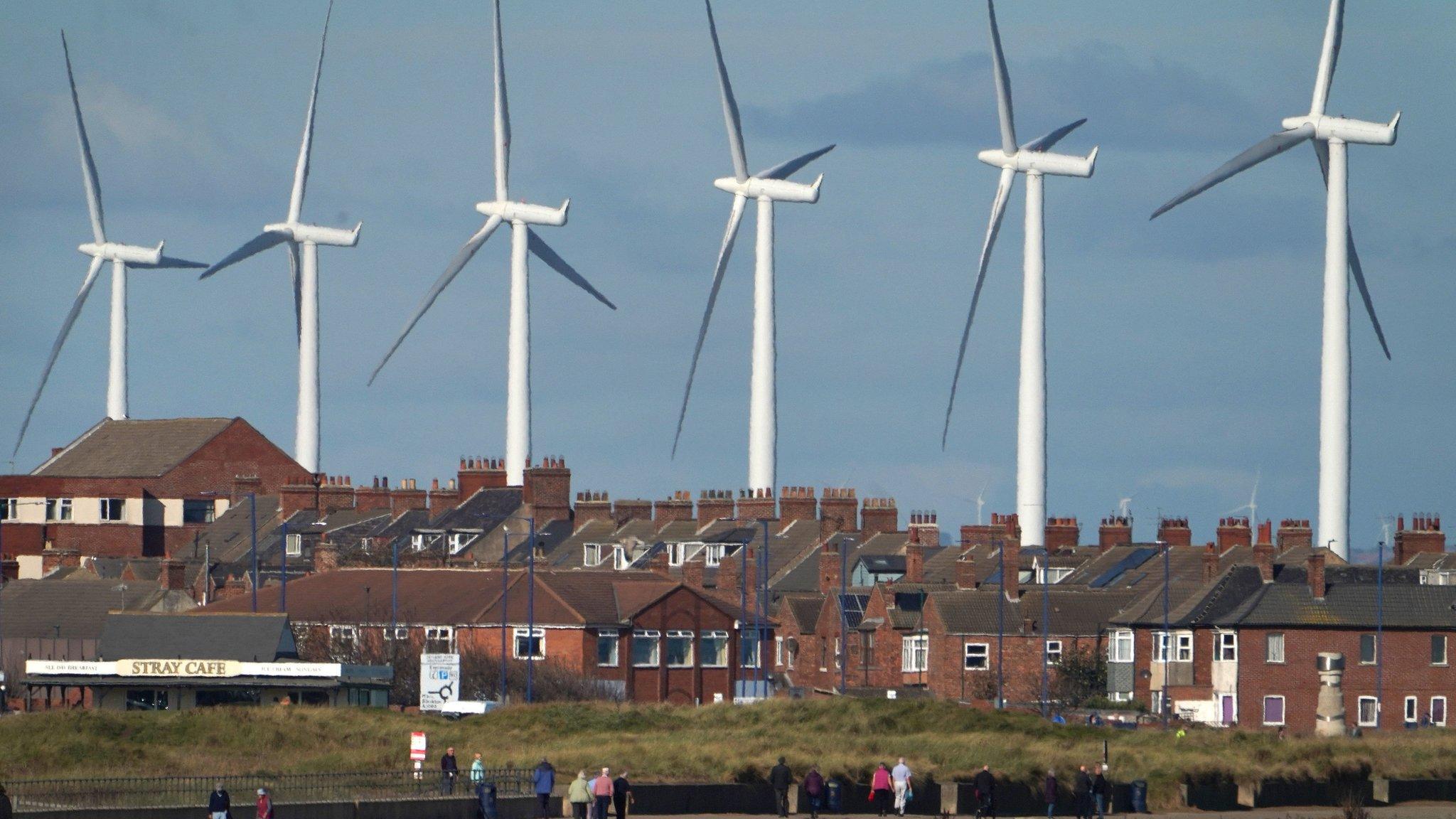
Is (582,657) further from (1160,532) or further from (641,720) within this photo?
(1160,532)

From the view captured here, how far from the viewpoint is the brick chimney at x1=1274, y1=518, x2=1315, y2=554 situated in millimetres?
122919

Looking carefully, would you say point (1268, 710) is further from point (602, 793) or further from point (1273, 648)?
point (602, 793)

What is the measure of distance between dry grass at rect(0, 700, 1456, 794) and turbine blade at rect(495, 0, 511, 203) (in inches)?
2191

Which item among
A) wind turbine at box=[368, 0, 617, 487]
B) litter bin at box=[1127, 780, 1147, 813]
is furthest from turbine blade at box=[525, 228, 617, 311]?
litter bin at box=[1127, 780, 1147, 813]

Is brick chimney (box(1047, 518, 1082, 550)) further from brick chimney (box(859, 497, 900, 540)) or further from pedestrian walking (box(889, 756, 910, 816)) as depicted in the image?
pedestrian walking (box(889, 756, 910, 816))

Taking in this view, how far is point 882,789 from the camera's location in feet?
206

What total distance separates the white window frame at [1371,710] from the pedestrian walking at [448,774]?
47.6 metres

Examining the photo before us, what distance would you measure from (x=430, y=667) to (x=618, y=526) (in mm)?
50336

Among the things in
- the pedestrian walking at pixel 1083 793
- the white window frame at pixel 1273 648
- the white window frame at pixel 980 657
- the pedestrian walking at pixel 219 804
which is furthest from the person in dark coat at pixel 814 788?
the white window frame at pixel 980 657

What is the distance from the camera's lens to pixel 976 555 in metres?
118

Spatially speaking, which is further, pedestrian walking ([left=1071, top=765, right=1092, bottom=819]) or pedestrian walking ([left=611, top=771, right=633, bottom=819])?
pedestrian walking ([left=1071, top=765, right=1092, bottom=819])

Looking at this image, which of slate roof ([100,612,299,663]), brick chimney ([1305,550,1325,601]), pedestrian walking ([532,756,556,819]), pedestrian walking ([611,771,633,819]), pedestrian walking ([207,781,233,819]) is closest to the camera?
pedestrian walking ([207,781,233,819])

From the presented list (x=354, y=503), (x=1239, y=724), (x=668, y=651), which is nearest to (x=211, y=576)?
(x=354, y=503)

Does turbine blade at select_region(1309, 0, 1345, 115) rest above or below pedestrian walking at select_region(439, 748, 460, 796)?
above
